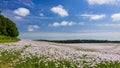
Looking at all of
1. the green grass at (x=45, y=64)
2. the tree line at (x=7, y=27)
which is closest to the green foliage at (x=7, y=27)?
the tree line at (x=7, y=27)

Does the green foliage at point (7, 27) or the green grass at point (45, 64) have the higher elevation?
the green foliage at point (7, 27)

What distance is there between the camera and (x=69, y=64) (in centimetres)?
1809

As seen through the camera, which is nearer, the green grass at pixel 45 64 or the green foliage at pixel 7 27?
the green grass at pixel 45 64

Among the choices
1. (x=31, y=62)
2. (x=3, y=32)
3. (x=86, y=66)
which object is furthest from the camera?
(x=3, y=32)

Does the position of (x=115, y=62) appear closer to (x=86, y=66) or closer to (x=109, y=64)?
(x=109, y=64)

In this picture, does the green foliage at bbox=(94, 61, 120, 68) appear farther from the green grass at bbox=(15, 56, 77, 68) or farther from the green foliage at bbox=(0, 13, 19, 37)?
the green foliage at bbox=(0, 13, 19, 37)

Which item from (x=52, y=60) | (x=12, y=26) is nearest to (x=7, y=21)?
(x=12, y=26)

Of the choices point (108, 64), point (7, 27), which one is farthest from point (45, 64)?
point (7, 27)

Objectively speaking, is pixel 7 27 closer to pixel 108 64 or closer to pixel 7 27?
pixel 7 27

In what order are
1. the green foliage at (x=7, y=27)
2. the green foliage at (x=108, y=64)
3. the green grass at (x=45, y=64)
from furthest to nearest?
the green foliage at (x=7, y=27) < the green foliage at (x=108, y=64) < the green grass at (x=45, y=64)

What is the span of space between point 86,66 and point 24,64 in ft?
11.4

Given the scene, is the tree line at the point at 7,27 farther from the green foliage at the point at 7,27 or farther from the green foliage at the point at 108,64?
the green foliage at the point at 108,64

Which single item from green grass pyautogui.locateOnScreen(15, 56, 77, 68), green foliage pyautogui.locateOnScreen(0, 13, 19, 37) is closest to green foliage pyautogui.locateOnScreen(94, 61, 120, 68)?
green grass pyautogui.locateOnScreen(15, 56, 77, 68)

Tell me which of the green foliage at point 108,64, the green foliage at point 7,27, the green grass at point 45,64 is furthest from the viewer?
the green foliage at point 7,27
